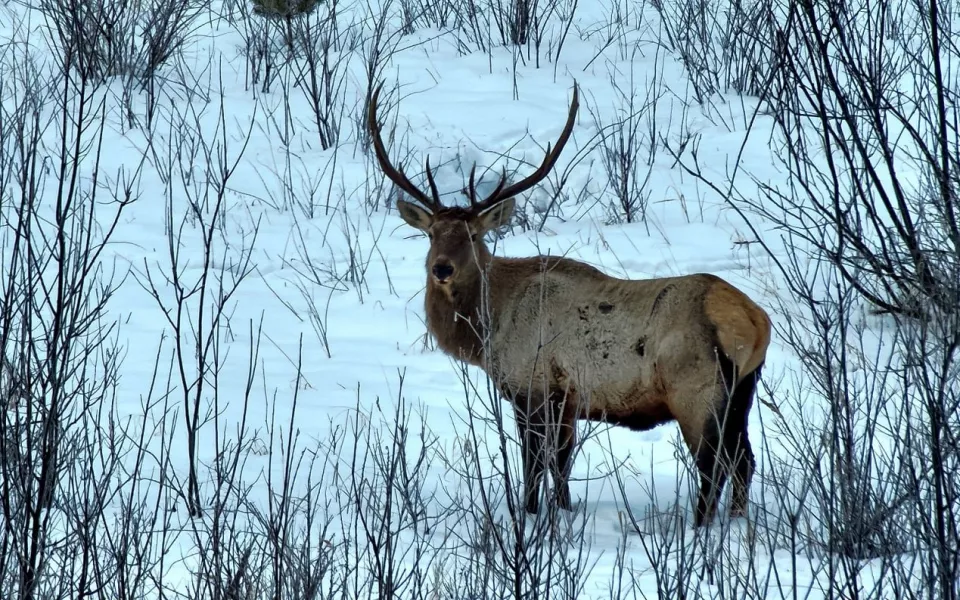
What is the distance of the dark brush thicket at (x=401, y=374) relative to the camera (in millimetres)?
3246

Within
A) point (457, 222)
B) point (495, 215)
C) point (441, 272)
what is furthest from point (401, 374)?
point (495, 215)

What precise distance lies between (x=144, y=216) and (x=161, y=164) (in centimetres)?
75

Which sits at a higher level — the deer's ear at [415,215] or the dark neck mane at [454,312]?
the deer's ear at [415,215]

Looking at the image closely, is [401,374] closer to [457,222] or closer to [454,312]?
[454,312]

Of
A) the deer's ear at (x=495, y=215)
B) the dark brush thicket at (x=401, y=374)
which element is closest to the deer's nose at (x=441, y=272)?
the deer's ear at (x=495, y=215)

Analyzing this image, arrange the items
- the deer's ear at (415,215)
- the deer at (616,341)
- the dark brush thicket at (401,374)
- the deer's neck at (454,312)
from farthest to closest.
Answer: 1. the deer's ear at (415,215)
2. the deer's neck at (454,312)
3. the deer at (616,341)
4. the dark brush thicket at (401,374)

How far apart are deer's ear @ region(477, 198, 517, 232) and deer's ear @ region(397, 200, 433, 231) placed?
0.27m

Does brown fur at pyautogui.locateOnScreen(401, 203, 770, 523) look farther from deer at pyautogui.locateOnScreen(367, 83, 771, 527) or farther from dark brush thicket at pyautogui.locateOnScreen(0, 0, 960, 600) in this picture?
dark brush thicket at pyautogui.locateOnScreen(0, 0, 960, 600)

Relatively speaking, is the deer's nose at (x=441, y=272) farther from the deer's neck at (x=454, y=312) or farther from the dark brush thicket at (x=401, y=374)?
the dark brush thicket at (x=401, y=374)

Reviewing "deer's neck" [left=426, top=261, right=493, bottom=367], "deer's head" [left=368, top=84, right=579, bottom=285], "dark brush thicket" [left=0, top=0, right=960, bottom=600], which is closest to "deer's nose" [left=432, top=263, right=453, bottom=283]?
"deer's head" [left=368, top=84, right=579, bottom=285]

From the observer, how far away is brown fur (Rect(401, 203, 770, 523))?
17.5 feet

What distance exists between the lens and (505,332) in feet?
19.4

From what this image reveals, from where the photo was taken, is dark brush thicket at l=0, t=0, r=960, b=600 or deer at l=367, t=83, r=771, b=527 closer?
dark brush thicket at l=0, t=0, r=960, b=600

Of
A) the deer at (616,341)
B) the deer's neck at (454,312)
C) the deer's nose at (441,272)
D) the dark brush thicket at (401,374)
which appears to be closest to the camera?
the dark brush thicket at (401,374)
